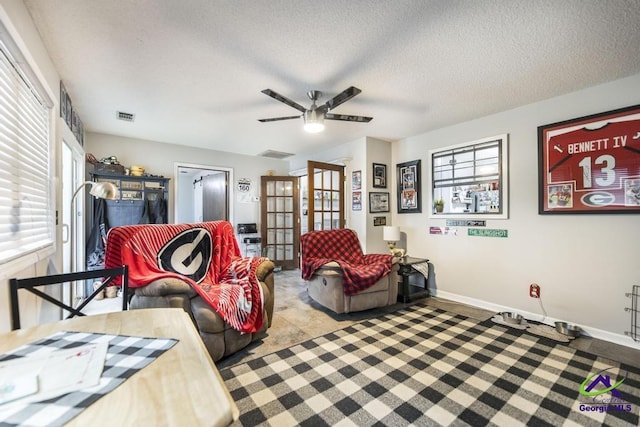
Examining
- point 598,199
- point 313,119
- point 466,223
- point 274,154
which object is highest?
point 274,154

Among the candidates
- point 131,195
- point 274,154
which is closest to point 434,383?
point 131,195

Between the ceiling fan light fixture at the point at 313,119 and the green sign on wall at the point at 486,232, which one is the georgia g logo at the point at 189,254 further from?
the green sign on wall at the point at 486,232

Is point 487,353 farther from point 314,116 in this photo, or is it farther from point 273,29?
point 273,29

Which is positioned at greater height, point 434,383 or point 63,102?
point 63,102

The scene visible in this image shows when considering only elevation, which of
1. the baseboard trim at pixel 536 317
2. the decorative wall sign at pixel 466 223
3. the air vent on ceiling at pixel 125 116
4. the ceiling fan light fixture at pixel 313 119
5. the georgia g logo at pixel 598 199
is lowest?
the baseboard trim at pixel 536 317

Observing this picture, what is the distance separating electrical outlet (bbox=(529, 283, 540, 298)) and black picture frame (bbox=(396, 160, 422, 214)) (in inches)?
60.4

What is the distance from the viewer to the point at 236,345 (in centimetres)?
215

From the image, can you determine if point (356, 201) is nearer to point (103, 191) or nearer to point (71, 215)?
point (103, 191)

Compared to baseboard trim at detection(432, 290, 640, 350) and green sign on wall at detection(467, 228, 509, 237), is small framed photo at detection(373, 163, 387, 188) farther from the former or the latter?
baseboard trim at detection(432, 290, 640, 350)

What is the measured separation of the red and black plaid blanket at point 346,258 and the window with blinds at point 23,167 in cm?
227

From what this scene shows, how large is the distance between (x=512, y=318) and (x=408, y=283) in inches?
43.0

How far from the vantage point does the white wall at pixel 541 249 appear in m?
2.38

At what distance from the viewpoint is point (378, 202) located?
4168 millimetres

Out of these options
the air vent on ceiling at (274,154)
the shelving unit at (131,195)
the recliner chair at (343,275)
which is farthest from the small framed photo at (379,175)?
the shelving unit at (131,195)
